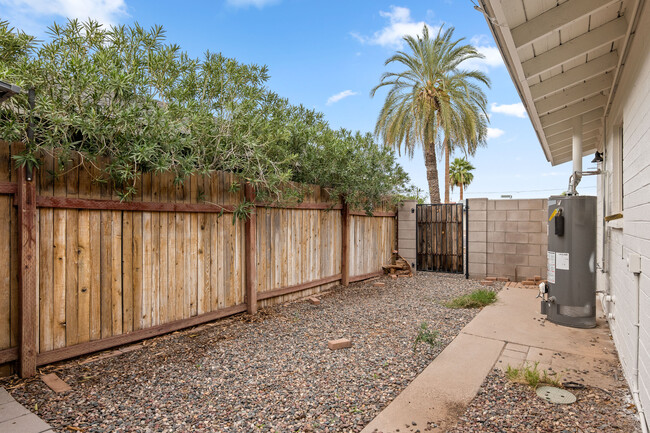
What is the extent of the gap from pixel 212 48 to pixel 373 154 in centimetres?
331

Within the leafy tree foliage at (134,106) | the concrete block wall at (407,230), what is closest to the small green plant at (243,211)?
the leafy tree foliage at (134,106)

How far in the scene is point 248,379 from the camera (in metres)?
2.81

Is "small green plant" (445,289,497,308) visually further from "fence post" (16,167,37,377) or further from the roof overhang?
"fence post" (16,167,37,377)

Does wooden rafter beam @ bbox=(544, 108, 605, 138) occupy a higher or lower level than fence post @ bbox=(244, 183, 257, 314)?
higher

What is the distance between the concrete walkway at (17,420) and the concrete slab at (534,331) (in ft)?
12.5

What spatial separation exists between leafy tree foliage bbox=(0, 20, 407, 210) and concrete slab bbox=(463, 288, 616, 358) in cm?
294

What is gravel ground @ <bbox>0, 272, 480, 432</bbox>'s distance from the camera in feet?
7.33

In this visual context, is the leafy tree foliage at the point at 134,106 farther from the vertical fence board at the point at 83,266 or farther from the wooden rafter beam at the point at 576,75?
the wooden rafter beam at the point at 576,75

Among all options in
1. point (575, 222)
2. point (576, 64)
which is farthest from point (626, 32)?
point (575, 222)

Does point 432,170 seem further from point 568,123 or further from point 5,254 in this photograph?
point 5,254

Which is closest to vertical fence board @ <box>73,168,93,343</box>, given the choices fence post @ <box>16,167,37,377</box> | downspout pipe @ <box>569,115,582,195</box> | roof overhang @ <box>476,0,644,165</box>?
fence post @ <box>16,167,37,377</box>

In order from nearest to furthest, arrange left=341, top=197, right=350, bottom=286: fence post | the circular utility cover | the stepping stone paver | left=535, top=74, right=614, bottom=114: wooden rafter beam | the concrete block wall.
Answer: the circular utility cover
the stepping stone paver
left=535, top=74, right=614, bottom=114: wooden rafter beam
left=341, top=197, right=350, bottom=286: fence post
the concrete block wall

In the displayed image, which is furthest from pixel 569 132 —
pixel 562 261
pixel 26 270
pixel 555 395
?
pixel 26 270

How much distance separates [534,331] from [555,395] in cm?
165
